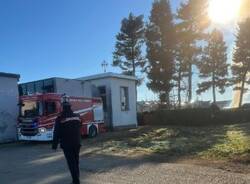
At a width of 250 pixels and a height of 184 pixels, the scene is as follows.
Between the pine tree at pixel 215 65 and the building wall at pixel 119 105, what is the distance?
25022mm

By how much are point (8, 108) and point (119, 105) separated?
33.2 ft

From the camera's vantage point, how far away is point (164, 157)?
15250 millimetres

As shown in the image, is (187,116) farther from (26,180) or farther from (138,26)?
(26,180)

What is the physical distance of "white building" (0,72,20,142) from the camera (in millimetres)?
24672

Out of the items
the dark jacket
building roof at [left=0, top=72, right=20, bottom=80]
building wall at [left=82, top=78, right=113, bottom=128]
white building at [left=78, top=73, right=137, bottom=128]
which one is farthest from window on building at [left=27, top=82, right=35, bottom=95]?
the dark jacket

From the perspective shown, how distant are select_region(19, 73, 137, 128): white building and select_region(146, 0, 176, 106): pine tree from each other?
14529mm

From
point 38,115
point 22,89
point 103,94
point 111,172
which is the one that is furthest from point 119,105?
point 111,172

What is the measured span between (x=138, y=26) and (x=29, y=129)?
110 ft

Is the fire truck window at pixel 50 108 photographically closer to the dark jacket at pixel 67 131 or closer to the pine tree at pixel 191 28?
the dark jacket at pixel 67 131

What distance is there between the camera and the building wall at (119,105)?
32250 mm

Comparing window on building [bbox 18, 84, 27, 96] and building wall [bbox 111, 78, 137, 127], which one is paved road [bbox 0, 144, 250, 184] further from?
building wall [bbox 111, 78, 137, 127]

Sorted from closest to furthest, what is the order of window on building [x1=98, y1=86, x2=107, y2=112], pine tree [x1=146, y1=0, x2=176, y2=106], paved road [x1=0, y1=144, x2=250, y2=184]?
paved road [x1=0, y1=144, x2=250, y2=184], window on building [x1=98, y1=86, x2=107, y2=112], pine tree [x1=146, y1=0, x2=176, y2=106]

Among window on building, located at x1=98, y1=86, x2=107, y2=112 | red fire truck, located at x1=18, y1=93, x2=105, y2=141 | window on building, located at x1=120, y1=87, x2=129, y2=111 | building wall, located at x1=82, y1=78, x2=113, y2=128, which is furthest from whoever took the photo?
window on building, located at x1=120, y1=87, x2=129, y2=111

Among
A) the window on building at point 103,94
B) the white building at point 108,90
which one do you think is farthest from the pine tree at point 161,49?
the window on building at point 103,94
